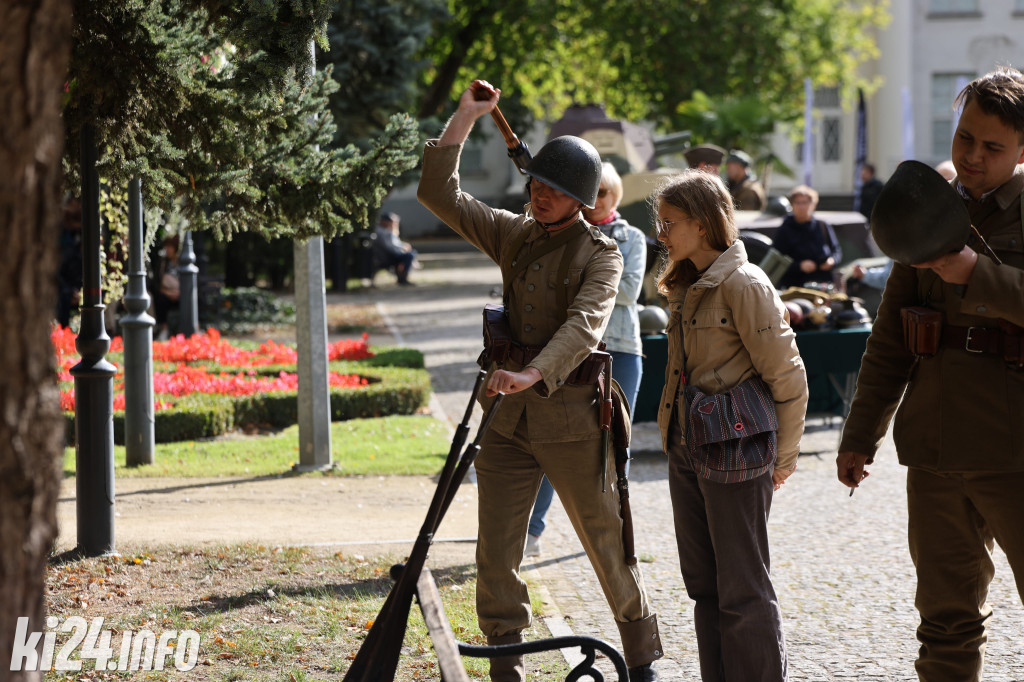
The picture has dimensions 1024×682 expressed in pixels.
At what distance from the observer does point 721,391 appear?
387cm

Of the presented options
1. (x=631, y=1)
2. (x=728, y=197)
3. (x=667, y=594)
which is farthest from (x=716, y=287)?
(x=631, y=1)

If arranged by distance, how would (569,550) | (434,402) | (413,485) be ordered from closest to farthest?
(569,550) → (413,485) → (434,402)

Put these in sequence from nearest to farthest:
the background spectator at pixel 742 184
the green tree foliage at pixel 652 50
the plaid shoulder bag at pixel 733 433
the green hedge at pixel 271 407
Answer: the plaid shoulder bag at pixel 733 433 < the green hedge at pixel 271 407 < the background spectator at pixel 742 184 < the green tree foliage at pixel 652 50

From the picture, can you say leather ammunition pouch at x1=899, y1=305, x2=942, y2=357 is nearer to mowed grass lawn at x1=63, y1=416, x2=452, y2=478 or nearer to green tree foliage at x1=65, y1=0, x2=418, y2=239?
green tree foliage at x1=65, y1=0, x2=418, y2=239

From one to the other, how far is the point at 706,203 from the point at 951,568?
135 cm

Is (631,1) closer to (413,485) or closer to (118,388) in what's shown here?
(118,388)

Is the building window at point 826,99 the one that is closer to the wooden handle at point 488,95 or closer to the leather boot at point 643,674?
the wooden handle at point 488,95

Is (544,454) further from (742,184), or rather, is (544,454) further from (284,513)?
(742,184)

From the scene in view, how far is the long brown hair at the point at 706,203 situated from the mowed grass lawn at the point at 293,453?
4.80 m

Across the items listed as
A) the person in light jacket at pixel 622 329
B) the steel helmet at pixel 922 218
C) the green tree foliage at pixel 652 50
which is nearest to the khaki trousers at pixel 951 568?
the steel helmet at pixel 922 218

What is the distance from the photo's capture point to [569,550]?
6500mm

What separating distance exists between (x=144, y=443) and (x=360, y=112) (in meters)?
12.7

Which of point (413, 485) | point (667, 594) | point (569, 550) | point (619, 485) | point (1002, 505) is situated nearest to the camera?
point (1002, 505)

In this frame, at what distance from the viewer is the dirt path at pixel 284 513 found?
6.53m
